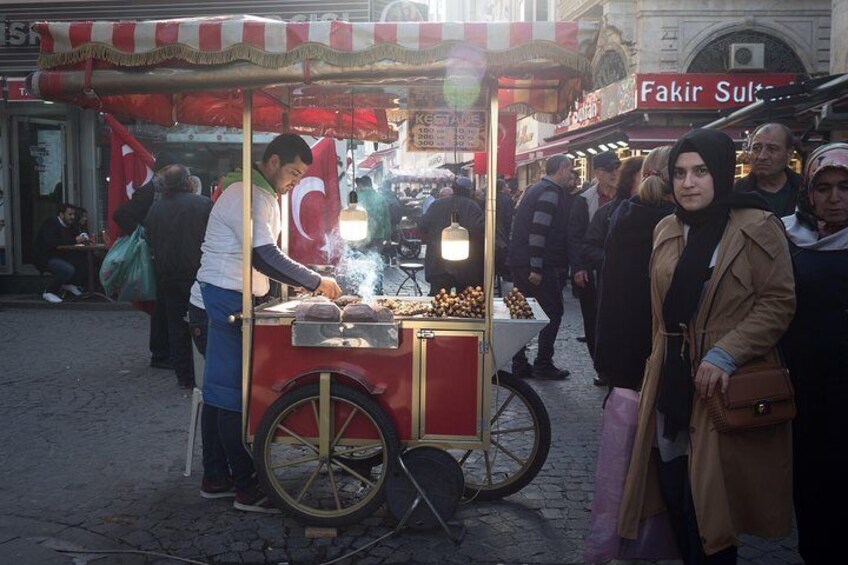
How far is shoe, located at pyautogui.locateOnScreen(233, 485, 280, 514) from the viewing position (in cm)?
458

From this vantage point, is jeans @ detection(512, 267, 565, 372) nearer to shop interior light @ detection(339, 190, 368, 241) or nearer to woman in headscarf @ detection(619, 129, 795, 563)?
shop interior light @ detection(339, 190, 368, 241)

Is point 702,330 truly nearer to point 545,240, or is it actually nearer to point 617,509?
point 617,509

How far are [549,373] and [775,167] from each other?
341 centimetres

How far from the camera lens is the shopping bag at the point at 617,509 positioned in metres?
3.43

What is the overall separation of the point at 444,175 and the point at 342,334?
27.9m

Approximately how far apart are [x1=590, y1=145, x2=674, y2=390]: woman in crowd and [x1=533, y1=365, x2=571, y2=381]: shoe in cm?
438

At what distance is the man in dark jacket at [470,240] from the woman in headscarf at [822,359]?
4.96m

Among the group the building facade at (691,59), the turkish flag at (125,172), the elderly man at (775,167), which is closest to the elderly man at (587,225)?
the elderly man at (775,167)

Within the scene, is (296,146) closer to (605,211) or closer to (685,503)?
(685,503)

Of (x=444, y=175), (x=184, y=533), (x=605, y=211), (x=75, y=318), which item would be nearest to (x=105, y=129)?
(x=75, y=318)

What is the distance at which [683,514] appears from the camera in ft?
10.7

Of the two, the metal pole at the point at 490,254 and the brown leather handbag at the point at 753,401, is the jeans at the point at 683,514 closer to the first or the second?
the brown leather handbag at the point at 753,401

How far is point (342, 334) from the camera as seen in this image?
4.28 m

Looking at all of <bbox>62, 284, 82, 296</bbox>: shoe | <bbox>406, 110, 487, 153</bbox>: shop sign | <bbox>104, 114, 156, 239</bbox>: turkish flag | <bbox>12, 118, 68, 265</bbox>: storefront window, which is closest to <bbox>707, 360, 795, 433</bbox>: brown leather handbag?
<bbox>406, 110, 487, 153</bbox>: shop sign
